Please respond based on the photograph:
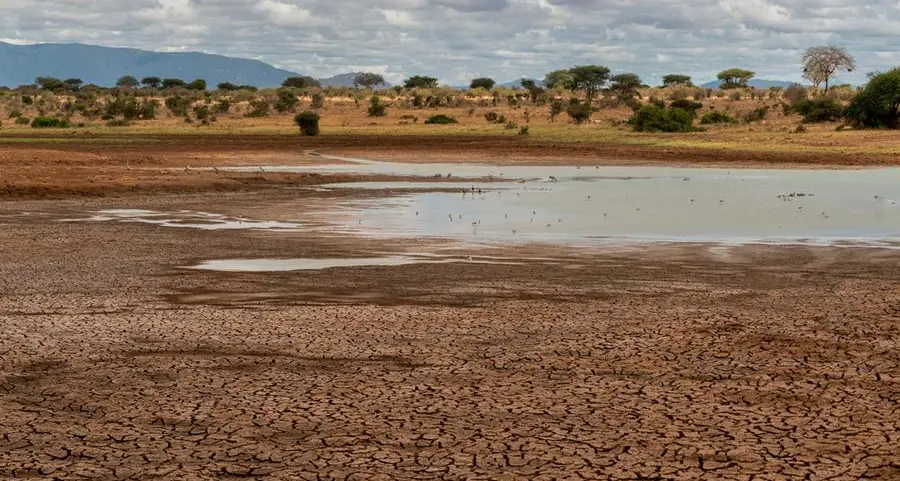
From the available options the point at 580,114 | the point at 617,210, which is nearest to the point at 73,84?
the point at 580,114

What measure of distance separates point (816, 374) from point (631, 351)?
1443 mm

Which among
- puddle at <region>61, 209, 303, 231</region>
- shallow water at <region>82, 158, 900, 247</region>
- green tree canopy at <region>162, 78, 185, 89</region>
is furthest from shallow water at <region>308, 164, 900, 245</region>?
green tree canopy at <region>162, 78, 185, 89</region>

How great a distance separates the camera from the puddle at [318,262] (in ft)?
46.5

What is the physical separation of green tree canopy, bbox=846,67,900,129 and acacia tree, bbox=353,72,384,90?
7477 cm

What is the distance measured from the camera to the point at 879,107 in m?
46.9

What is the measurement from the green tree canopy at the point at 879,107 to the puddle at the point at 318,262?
3635cm

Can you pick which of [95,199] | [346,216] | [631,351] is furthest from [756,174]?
[631,351]

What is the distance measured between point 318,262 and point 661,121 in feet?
126

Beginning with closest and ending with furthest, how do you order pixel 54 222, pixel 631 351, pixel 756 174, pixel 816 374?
pixel 816 374, pixel 631 351, pixel 54 222, pixel 756 174

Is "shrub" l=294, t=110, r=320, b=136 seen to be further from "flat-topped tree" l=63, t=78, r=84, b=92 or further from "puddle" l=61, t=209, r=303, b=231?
"flat-topped tree" l=63, t=78, r=84, b=92

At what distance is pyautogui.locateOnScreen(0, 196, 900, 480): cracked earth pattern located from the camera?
251 inches

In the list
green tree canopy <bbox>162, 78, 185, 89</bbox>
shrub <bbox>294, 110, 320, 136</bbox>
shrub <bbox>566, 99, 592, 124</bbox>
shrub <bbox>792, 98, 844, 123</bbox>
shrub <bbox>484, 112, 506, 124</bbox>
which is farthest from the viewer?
green tree canopy <bbox>162, 78, 185, 89</bbox>

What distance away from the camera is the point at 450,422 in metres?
7.09

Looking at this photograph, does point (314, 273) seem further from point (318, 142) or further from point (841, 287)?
point (318, 142)
